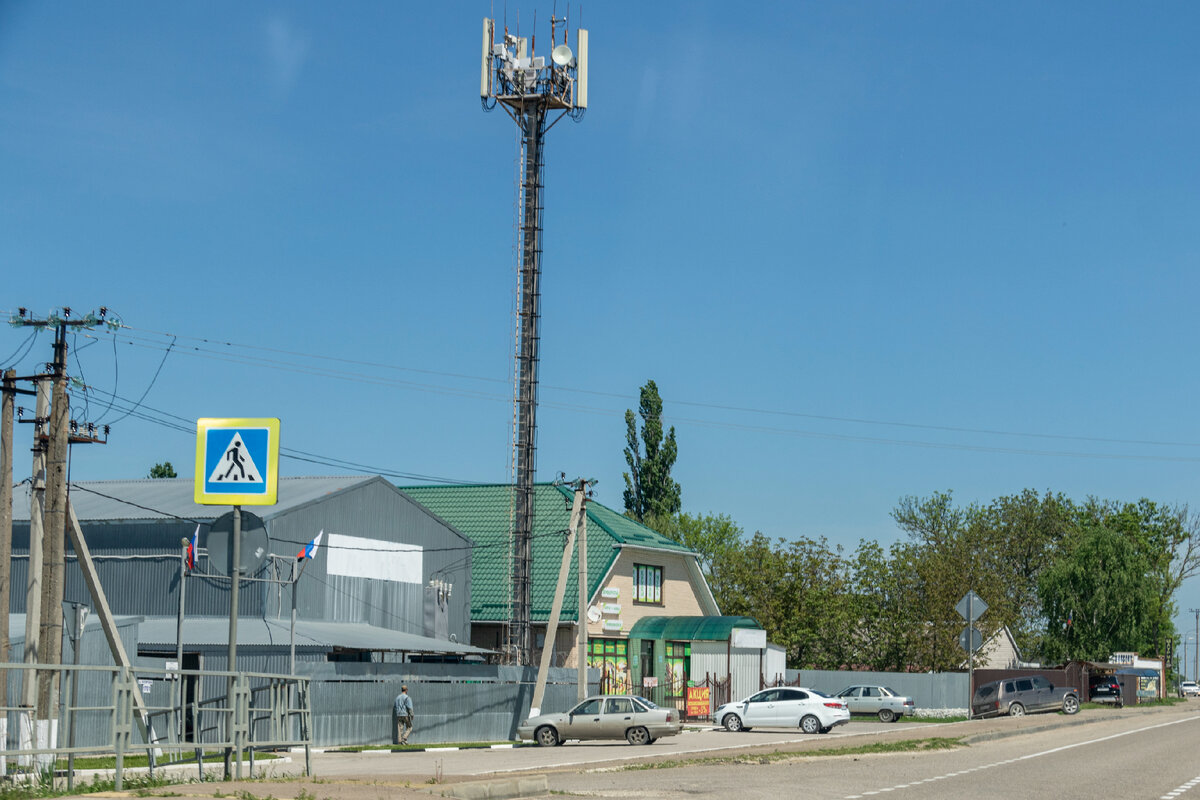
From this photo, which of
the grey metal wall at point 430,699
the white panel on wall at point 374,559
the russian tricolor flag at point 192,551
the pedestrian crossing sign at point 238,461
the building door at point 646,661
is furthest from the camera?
the building door at point 646,661

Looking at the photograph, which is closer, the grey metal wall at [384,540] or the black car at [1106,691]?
the grey metal wall at [384,540]

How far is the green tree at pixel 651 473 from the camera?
275 feet

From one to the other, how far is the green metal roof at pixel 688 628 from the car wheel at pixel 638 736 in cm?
1682

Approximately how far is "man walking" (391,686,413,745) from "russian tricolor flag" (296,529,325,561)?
7028mm

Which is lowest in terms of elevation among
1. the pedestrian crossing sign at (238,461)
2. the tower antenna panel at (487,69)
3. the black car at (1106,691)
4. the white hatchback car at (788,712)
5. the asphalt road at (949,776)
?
the black car at (1106,691)

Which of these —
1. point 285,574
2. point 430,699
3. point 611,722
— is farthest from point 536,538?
point 611,722

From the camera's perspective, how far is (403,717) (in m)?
33.6

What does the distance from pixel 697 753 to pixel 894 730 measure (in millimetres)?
13350

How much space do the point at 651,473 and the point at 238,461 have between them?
232 ft

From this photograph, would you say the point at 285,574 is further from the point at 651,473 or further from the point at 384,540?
the point at 651,473

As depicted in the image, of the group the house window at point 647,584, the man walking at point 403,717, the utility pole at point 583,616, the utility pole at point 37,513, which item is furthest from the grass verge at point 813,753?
the house window at point 647,584

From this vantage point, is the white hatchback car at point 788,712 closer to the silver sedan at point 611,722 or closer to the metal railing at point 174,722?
the silver sedan at point 611,722

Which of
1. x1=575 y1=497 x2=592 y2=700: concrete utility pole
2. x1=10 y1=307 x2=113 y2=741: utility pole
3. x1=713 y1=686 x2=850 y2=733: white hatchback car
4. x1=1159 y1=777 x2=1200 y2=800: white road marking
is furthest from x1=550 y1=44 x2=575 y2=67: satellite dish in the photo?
x1=1159 y1=777 x2=1200 y2=800: white road marking

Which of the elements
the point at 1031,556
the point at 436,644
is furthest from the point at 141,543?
the point at 1031,556
